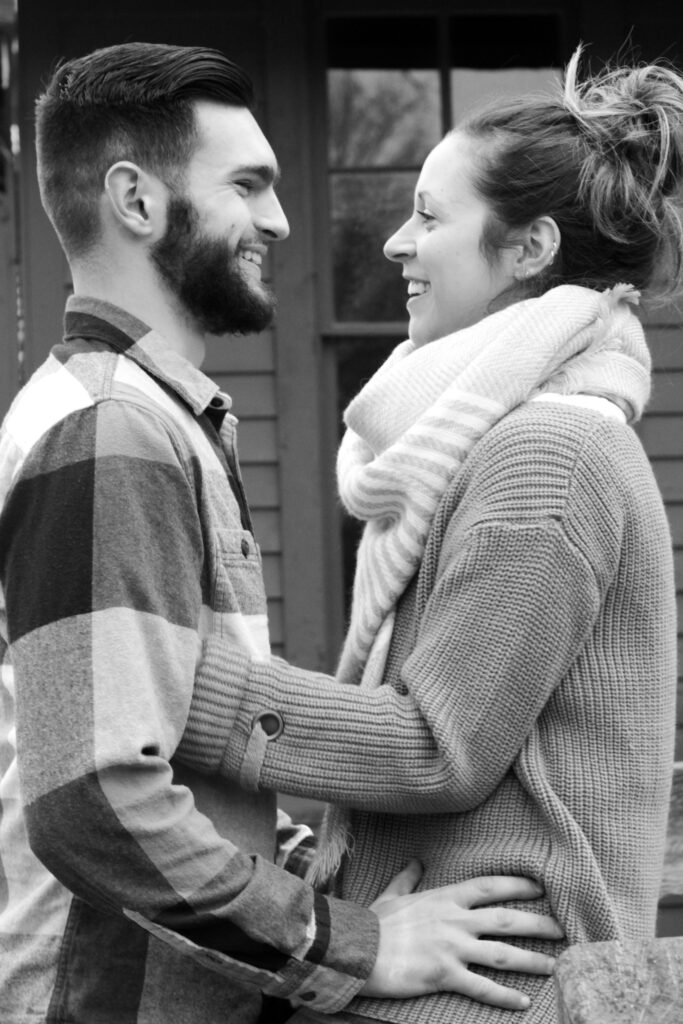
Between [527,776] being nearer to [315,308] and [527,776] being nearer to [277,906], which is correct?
[277,906]

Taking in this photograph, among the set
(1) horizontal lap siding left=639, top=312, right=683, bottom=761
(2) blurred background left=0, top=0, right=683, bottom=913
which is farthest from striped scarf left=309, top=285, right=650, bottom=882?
(1) horizontal lap siding left=639, top=312, right=683, bottom=761

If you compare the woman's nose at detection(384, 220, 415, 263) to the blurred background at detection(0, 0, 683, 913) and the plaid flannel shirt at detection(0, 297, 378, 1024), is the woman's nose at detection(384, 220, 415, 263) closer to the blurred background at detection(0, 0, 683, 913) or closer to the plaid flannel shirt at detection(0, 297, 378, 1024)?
the plaid flannel shirt at detection(0, 297, 378, 1024)

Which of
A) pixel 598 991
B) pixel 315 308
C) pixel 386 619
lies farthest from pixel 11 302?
pixel 598 991

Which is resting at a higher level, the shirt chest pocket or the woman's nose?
the woman's nose

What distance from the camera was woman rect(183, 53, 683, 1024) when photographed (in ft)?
6.56

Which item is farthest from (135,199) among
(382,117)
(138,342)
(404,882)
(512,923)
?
(382,117)

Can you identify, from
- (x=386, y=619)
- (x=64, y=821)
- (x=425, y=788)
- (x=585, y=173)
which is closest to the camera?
(x=64, y=821)

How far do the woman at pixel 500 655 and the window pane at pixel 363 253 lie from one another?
2640 millimetres

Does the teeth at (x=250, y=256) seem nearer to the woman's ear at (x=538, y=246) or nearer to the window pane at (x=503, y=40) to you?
the woman's ear at (x=538, y=246)

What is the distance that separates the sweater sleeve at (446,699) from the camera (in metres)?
1.99

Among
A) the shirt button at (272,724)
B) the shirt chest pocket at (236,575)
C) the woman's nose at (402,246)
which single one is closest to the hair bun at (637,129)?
the woman's nose at (402,246)

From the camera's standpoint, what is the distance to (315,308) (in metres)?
4.84

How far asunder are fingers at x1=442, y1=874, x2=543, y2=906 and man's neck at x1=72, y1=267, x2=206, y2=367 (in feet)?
2.93

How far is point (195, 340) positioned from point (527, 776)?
0.83 m
